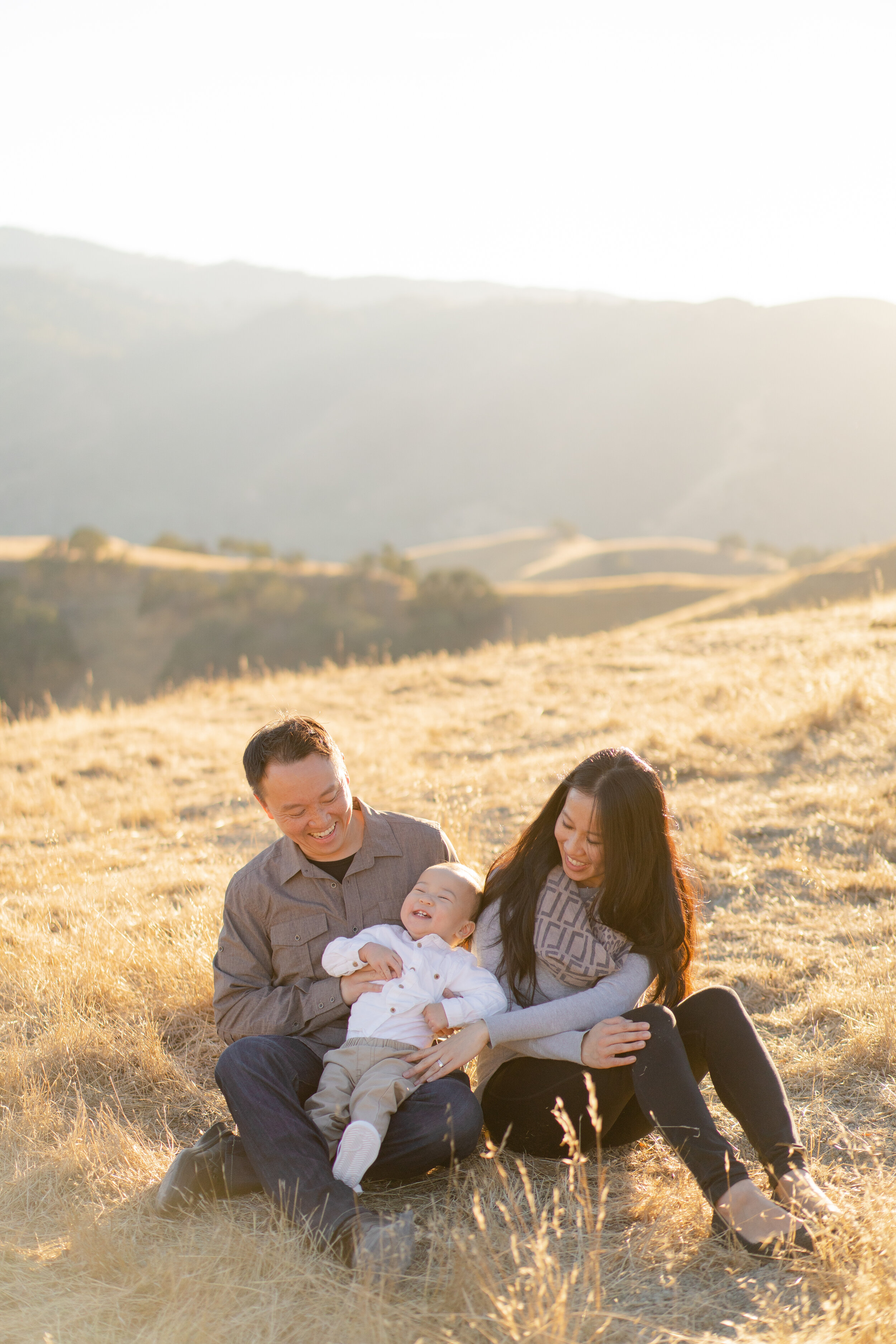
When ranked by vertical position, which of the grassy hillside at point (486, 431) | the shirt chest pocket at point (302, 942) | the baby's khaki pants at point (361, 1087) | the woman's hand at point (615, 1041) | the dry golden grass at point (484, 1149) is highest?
the grassy hillside at point (486, 431)

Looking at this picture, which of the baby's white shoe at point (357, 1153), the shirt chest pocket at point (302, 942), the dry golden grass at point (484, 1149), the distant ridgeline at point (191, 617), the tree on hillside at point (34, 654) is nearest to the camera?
the dry golden grass at point (484, 1149)

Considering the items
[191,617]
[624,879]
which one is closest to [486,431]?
[191,617]

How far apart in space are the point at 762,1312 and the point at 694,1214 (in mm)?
469

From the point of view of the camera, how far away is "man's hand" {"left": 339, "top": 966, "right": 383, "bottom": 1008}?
3174 millimetres

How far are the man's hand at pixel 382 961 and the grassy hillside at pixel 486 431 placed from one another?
119 meters

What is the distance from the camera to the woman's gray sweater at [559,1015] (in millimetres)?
3053

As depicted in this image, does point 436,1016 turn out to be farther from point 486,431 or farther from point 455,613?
point 486,431

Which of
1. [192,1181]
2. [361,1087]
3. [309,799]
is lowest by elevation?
[192,1181]

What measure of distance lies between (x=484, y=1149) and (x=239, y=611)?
139 ft

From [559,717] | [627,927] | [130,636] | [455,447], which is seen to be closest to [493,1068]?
[627,927]

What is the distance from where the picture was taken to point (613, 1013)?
123 inches

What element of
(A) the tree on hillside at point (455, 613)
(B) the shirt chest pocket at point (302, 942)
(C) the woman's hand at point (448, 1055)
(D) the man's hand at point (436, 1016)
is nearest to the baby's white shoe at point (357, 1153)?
(C) the woman's hand at point (448, 1055)

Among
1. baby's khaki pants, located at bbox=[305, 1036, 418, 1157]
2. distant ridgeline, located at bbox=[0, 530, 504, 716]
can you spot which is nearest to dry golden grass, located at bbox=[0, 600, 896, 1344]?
baby's khaki pants, located at bbox=[305, 1036, 418, 1157]

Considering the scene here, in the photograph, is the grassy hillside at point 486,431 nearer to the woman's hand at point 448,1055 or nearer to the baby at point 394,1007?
the baby at point 394,1007
